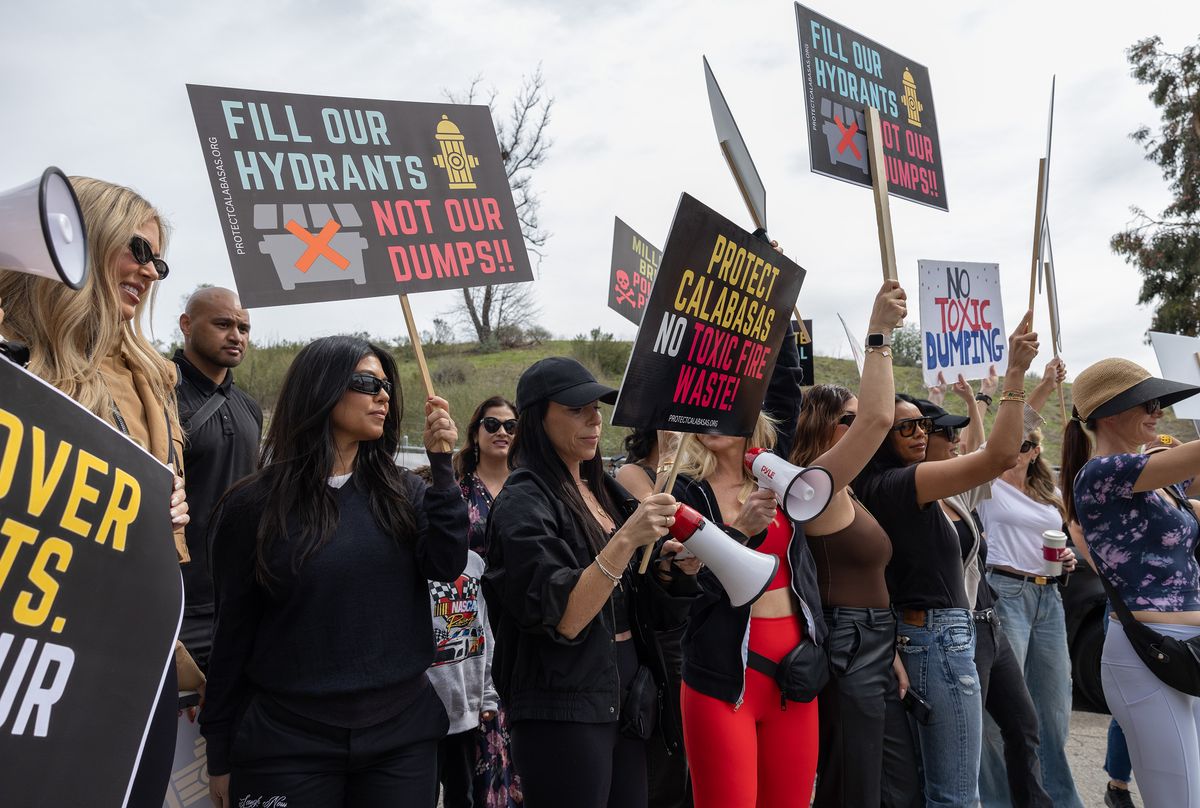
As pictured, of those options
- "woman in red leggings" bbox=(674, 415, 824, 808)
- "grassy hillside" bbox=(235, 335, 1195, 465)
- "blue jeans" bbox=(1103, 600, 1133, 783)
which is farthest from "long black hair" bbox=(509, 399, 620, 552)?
"grassy hillside" bbox=(235, 335, 1195, 465)

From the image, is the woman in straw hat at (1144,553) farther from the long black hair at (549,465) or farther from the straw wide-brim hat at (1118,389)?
the long black hair at (549,465)

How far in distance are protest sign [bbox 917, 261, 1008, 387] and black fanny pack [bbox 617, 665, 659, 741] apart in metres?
2.79

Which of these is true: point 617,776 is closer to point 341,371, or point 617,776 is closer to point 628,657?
point 628,657

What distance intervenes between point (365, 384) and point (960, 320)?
368 cm

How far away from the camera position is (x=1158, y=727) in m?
3.19

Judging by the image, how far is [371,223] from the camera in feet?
9.96

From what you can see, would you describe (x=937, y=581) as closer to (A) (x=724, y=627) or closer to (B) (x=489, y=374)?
(A) (x=724, y=627)

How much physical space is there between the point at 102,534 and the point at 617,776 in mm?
1865

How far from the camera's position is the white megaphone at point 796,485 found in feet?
9.17

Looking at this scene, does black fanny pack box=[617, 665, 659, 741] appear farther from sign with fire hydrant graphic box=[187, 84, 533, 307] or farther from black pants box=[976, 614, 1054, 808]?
black pants box=[976, 614, 1054, 808]

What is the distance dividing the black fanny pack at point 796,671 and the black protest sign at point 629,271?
3610 millimetres

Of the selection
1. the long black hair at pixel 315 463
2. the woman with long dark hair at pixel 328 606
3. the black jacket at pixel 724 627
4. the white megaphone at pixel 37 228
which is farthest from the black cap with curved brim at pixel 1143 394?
the white megaphone at pixel 37 228

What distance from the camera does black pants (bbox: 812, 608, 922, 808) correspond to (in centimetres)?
332

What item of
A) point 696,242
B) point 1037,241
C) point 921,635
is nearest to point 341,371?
point 696,242
